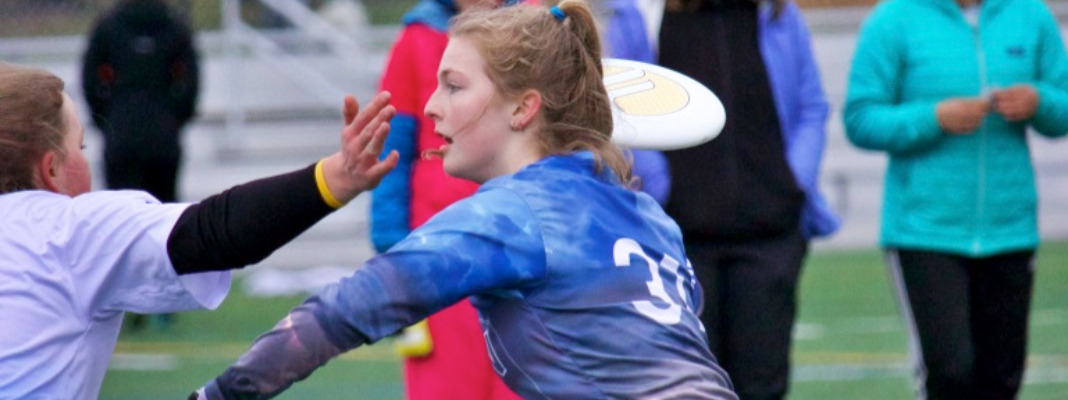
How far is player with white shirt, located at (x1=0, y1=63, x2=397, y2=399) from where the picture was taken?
300cm

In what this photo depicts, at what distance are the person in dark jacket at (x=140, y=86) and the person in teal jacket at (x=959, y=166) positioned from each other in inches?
228

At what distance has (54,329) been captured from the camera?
3.02 m

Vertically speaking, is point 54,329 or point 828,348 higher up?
point 54,329

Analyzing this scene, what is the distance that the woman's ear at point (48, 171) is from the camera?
312 cm

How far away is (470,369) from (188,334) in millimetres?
6037

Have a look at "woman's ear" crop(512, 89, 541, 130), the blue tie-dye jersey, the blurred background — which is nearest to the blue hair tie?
"woman's ear" crop(512, 89, 541, 130)

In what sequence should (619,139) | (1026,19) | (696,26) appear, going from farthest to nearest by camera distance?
(1026,19) < (696,26) < (619,139)

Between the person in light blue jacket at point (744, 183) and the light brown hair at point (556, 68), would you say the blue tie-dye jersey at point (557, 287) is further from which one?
the person in light blue jacket at point (744, 183)

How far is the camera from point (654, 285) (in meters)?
3.01

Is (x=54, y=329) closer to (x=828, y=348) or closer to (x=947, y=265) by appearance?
(x=947, y=265)

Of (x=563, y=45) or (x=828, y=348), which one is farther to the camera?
(x=828, y=348)

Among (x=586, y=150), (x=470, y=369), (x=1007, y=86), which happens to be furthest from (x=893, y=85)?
(x=586, y=150)

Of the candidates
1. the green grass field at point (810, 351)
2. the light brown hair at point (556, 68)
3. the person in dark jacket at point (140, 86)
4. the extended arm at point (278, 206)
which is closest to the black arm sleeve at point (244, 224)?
the extended arm at point (278, 206)

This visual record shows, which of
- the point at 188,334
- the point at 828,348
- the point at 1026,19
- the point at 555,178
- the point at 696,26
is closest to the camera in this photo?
the point at 555,178
